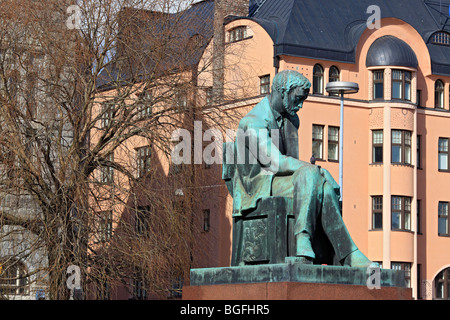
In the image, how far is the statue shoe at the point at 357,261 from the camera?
12.4 metres

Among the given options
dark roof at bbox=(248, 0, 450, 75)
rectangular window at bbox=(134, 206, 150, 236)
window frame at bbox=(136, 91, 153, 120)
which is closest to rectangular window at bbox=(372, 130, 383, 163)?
dark roof at bbox=(248, 0, 450, 75)

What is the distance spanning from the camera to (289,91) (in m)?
13.4

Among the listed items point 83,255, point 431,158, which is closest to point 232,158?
point 83,255

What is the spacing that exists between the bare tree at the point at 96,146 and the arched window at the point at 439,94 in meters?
24.4

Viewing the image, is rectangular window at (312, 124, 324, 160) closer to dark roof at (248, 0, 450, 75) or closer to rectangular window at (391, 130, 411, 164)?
dark roof at (248, 0, 450, 75)

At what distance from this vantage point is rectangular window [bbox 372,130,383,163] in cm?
4972

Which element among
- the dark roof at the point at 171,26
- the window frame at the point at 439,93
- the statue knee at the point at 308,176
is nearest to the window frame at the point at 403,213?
the window frame at the point at 439,93

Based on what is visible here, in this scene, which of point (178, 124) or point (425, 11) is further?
point (425, 11)

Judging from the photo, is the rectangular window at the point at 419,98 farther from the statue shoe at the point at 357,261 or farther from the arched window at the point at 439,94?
the statue shoe at the point at 357,261

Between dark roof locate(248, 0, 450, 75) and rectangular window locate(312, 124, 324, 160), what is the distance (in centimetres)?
293

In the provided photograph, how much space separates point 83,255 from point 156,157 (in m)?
3.71
